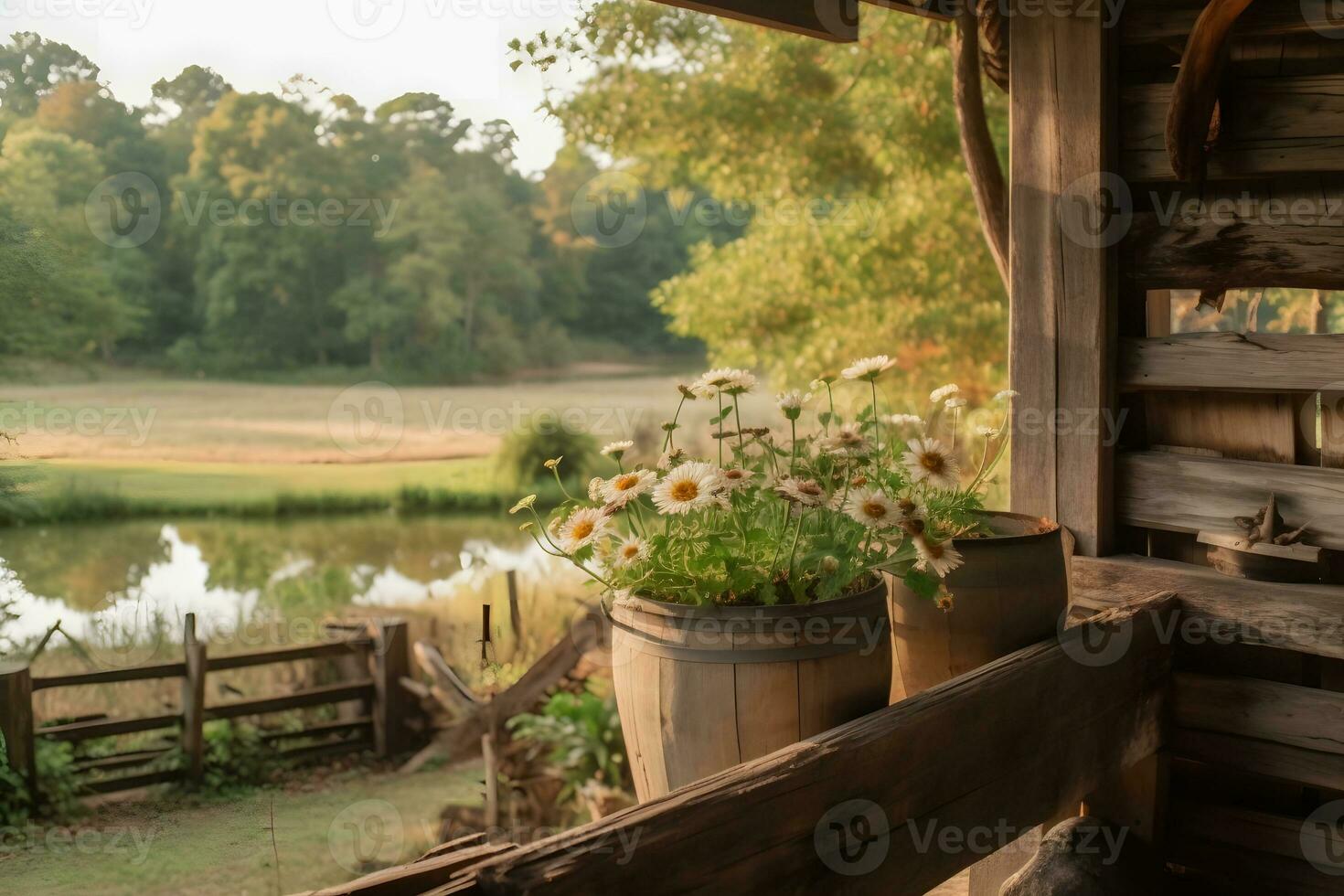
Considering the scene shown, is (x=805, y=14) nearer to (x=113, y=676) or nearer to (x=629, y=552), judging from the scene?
(x=629, y=552)

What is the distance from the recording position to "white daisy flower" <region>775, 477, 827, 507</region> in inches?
56.6

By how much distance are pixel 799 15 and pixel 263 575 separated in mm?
3859

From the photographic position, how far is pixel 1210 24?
176 centimetres

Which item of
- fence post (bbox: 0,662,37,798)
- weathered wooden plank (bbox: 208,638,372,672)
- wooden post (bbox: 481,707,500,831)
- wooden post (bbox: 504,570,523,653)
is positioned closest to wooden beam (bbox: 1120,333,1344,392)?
fence post (bbox: 0,662,37,798)

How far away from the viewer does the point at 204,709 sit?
13.0ft

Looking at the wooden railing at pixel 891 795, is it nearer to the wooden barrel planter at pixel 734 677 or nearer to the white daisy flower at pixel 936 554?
the wooden barrel planter at pixel 734 677

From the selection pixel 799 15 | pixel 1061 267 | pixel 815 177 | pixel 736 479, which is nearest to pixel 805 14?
pixel 799 15

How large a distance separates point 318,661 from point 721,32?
4.21 metres

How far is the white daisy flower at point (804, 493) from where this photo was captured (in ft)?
4.71

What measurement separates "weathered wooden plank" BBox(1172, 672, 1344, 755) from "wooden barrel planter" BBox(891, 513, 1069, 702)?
0.52 metres

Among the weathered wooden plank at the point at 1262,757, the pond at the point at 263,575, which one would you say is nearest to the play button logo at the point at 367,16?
the pond at the point at 263,575

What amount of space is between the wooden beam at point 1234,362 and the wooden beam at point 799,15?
0.84 m

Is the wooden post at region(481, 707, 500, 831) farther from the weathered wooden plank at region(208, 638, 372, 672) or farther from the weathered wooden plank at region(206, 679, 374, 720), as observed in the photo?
the weathered wooden plank at region(208, 638, 372, 672)

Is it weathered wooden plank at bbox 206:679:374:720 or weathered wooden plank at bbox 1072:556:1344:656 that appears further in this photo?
weathered wooden plank at bbox 206:679:374:720
